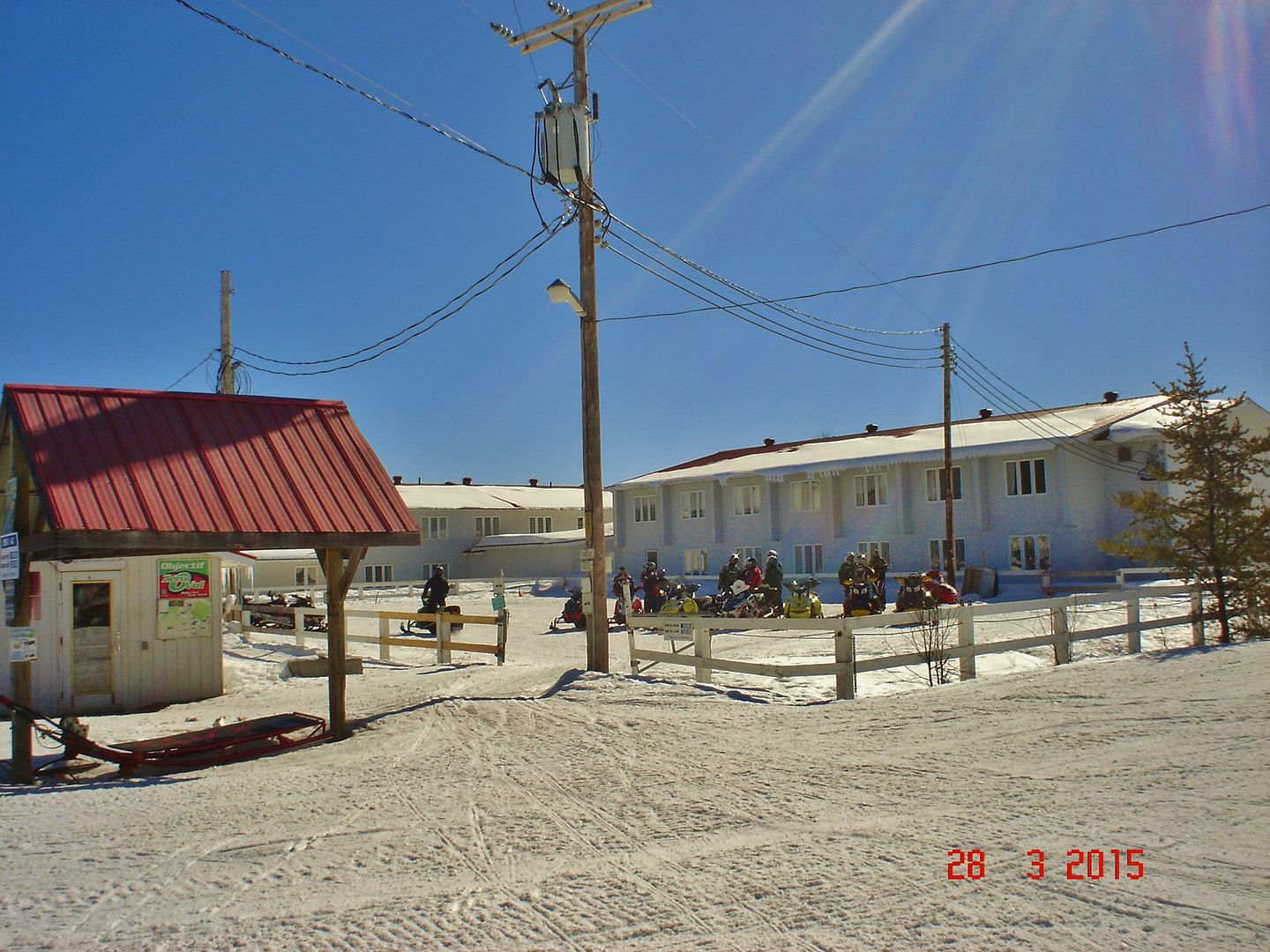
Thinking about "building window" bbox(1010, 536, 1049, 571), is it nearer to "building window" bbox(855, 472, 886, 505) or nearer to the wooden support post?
"building window" bbox(855, 472, 886, 505)

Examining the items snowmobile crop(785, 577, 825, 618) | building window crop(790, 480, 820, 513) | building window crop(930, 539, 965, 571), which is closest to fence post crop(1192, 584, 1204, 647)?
snowmobile crop(785, 577, 825, 618)

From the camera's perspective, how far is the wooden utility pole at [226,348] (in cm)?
2275

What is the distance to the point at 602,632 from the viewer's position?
46.4ft

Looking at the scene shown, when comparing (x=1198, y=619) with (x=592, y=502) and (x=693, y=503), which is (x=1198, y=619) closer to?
(x=592, y=502)

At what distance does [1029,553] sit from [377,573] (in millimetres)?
34488

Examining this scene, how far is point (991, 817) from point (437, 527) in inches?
2030

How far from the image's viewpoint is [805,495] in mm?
38000

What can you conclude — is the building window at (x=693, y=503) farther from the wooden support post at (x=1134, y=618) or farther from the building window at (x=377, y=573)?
the wooden support post at (x=1134, y=618)

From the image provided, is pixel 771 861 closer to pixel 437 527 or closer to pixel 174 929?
pixel 174 929

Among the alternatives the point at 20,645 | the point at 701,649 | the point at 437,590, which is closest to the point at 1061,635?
the point at 701,649

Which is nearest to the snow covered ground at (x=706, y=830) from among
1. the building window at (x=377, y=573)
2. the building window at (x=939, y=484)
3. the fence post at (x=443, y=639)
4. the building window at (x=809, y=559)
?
the fence post at (x=443, y=639)

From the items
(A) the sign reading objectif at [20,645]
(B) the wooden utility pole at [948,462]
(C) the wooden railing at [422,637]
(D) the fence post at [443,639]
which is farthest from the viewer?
(B) the wooden utility pole at [948,462]

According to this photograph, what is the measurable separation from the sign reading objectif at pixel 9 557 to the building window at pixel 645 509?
35.5 m

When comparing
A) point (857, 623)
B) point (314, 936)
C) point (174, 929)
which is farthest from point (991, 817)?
point (857, 623)
